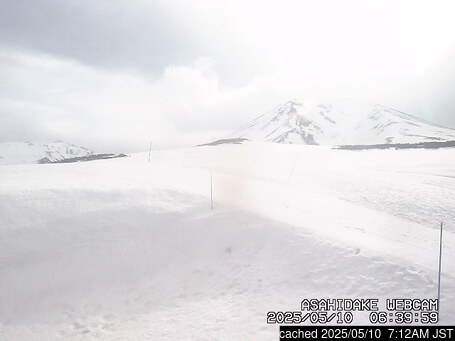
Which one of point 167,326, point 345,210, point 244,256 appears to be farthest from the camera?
point 345,210

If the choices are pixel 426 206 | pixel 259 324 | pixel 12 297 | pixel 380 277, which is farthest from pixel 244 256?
pixel 426 206

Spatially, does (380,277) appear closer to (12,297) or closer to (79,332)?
(79,332)

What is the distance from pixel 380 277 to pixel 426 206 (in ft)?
36.9

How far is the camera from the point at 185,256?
35.2 ft

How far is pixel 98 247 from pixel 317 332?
778cm

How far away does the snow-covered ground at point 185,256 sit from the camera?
803cm

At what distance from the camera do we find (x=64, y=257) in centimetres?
1040

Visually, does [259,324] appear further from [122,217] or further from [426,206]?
[426,206]

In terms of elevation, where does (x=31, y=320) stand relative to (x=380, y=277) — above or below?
below

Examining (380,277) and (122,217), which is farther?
(122,217)

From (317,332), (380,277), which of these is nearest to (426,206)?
(380,277)

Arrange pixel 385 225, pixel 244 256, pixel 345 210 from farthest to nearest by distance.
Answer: pixel 345 210 < pixel 385 225 < pixel 244 256

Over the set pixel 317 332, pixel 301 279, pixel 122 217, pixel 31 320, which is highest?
pixel 122 217

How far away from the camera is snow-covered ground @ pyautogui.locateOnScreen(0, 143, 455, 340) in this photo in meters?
8.03
